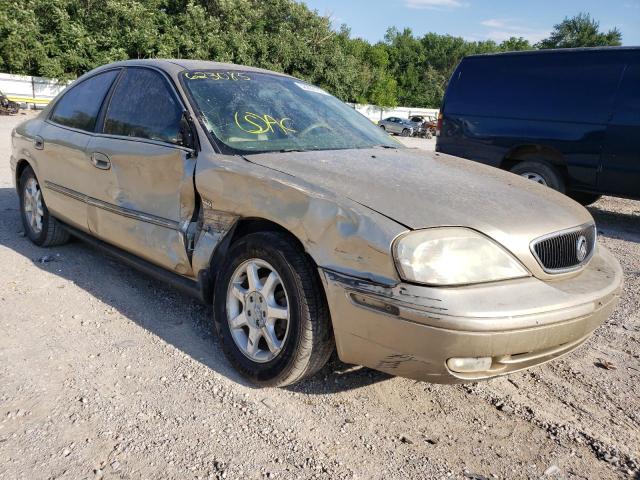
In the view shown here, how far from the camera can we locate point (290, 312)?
2.62 metres

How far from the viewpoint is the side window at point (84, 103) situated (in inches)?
164

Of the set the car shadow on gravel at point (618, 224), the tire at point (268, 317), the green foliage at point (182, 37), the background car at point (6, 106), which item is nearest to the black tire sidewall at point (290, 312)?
the tire at point (268, 317)

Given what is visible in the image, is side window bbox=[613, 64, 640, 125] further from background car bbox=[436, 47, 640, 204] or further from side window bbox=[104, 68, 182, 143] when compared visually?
side window bbox=[104, 68, 182, 143]

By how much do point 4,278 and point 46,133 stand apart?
1.28 m

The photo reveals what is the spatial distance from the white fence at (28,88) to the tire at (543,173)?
28.9 meters

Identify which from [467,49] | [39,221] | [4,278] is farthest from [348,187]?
[467,49]

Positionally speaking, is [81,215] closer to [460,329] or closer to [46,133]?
[46,133]

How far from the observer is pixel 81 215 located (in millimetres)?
4176

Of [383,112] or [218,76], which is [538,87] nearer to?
[218,76]

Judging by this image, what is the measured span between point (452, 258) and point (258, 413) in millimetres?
1176

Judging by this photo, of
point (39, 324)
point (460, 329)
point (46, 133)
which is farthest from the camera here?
point (46, 133)

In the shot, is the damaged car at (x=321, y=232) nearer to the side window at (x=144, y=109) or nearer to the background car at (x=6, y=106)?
the side window at (x=144, y=109)

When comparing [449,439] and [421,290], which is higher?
[421,290]

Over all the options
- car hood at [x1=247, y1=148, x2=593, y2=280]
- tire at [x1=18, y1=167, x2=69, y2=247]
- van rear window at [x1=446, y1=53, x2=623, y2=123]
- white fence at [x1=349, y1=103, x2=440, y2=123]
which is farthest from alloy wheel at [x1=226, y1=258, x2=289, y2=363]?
white fence at [x1=349, y1=103, x2=440, y2=123]
